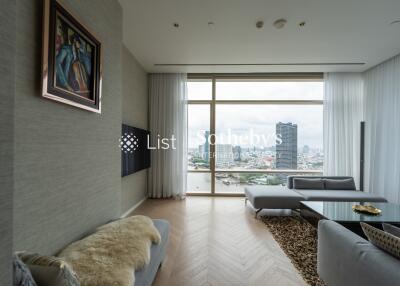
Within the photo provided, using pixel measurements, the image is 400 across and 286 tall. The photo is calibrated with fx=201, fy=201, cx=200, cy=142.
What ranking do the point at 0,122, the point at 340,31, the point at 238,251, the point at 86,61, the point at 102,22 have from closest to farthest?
the point at 0,122 → the point at 86,61 → the point at 102,22 → the point at 238,251 → the point at 340,31

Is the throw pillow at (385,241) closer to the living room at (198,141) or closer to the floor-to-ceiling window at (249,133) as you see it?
the living room at (198,141)

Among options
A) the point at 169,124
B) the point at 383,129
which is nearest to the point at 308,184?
the point at 383,129

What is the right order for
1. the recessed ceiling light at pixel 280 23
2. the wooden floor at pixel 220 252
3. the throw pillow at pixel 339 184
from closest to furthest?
the wooden floor at pixel 220 252, the recessed ceiling light at pixel 280 23, the throw pillow at pixel 339 184

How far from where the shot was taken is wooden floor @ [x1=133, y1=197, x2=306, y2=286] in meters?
1.83

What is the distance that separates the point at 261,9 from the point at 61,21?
215cm

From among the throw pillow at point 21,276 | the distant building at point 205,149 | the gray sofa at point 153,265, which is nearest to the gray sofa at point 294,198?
the distant building at point 205,149

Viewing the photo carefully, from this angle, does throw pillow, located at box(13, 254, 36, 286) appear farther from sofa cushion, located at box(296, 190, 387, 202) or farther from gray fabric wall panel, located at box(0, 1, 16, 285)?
sofa cushion, located at box(296, 190, 387, 202)

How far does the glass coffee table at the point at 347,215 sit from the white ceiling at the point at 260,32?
2.45 metres

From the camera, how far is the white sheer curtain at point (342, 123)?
445cm

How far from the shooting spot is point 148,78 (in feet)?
15.1

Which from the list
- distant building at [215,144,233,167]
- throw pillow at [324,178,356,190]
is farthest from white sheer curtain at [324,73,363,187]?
distant building at [215,144,233,167]

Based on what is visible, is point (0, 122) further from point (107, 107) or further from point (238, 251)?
point (238, 251)

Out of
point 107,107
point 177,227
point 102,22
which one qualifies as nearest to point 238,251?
point 177,227

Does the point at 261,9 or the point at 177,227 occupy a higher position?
the point at 261,9
